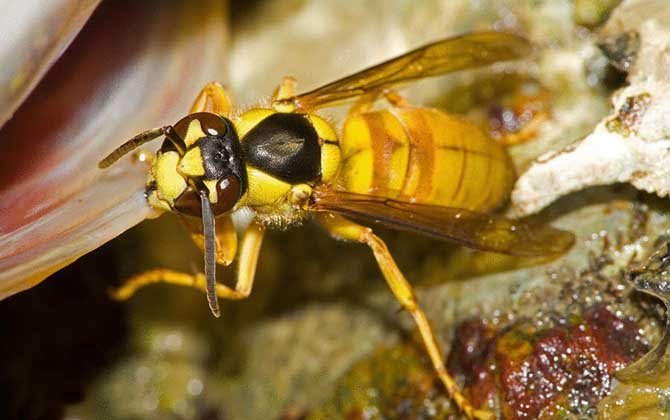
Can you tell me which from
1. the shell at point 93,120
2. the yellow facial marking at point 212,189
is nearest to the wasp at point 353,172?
the yellow facial marking at point 212,189

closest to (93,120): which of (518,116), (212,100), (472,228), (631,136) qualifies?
(212,100)

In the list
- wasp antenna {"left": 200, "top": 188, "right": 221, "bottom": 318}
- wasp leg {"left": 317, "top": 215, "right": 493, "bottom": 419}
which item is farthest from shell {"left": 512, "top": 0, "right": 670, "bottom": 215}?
wasp antenna {"left": 200, "top": 188, "right": 221, "bottom": 318}

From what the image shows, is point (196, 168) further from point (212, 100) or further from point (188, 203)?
point (212, 100)

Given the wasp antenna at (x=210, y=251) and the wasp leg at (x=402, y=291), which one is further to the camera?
the wasp leg at (x=402, y=291)

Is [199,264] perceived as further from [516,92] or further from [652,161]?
[652,161]

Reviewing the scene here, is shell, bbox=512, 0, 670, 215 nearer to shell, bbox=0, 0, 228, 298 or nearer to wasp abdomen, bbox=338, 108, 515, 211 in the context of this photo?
wasp abdomen, bbox=338, 108, 515, 211

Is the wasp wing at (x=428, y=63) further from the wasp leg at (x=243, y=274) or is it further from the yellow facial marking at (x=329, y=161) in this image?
the wasp leg at (x=243, y=274)
